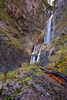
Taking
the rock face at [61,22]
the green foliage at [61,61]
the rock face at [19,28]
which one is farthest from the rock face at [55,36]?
the rock face at [19,28]

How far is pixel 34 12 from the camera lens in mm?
21109

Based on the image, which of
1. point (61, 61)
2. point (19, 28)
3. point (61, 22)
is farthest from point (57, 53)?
point (61, 22)

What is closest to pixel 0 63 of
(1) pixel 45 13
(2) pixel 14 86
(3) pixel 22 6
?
(2) pixel 14 86

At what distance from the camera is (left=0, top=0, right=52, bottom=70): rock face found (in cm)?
997

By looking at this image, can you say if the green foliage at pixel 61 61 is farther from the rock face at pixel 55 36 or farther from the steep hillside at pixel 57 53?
the rock face at pixel 55 36

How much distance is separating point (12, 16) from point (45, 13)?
53.8 ft

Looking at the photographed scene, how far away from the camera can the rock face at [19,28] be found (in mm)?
9969

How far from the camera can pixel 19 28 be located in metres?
16.5

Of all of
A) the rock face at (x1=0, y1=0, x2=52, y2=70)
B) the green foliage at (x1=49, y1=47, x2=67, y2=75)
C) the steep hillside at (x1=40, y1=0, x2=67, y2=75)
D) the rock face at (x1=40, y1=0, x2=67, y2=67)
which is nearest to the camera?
the green foliage at (x1=49, y1=47, x2=67, y2=75)

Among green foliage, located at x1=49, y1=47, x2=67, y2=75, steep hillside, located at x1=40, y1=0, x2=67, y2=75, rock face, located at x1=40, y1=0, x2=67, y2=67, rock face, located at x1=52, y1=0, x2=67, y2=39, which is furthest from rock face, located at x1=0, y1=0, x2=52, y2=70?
green foliage, located at x1=49, y1=47, x2=67, y2=75

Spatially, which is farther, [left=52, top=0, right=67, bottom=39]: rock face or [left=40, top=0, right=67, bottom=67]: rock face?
[left=52, top=0, right=67, bottom=39]: rock face

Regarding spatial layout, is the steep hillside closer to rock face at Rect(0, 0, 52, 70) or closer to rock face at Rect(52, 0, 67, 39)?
rock face at Rect(52, 0, 67, 39)

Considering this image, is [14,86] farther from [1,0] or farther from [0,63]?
[1,0]

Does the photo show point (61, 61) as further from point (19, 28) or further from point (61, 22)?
point (61, 22)
